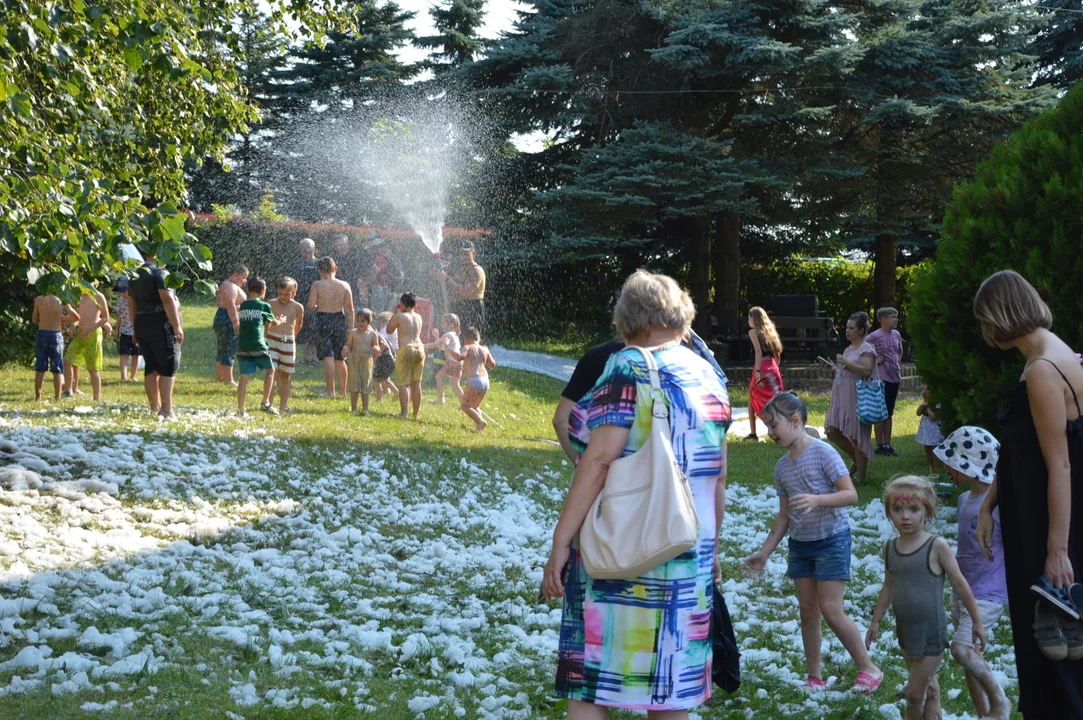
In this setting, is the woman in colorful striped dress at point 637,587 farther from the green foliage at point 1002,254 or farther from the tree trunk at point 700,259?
the tree trunk at point 700,259

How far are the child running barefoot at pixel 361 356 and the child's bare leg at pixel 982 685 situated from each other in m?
10.1

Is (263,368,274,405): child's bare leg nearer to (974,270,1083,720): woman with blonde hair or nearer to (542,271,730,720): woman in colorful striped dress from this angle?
(542,271,730,720): woman in colorful striped dress

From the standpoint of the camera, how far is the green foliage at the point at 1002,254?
9898 mm

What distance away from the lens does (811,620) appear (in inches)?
219

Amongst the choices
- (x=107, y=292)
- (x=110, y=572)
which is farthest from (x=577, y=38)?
(x=110, y=572)

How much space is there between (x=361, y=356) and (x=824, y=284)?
19.6 meters

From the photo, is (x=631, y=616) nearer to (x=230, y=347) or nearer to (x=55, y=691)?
(x=55, y=691)

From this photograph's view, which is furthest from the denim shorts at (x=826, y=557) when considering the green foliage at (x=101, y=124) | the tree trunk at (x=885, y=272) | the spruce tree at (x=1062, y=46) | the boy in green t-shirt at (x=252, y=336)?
the spruce tree at (x=1062, y=46)

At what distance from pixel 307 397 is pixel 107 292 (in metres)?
4.63

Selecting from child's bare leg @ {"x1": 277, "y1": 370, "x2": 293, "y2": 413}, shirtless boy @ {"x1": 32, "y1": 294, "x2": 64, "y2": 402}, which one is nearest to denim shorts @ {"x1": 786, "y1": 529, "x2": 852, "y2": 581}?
child's bare leg @ {"x1": 277, "y1": 370, "x2": 293, "y2": 413}

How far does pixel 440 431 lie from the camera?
1373 centimetres

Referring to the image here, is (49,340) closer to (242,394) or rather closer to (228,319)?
(242,394)

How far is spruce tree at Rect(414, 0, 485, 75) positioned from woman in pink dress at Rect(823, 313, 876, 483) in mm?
28348

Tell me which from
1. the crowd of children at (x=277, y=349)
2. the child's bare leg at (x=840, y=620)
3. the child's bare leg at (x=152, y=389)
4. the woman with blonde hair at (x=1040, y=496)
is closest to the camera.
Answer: the woman with blonde hair at (x=1040, y=496)
